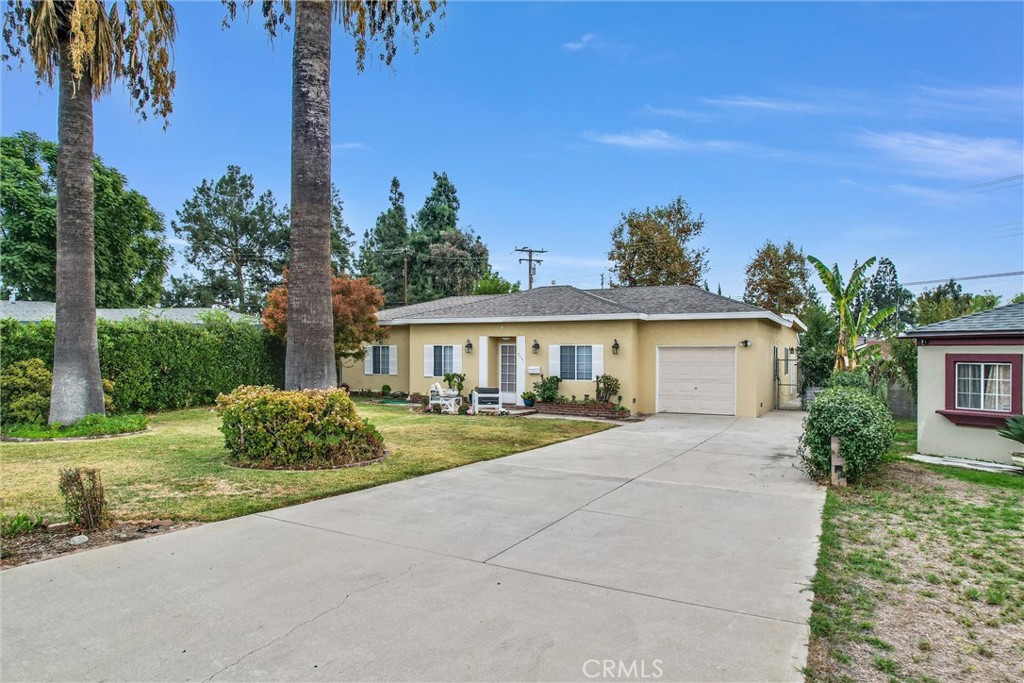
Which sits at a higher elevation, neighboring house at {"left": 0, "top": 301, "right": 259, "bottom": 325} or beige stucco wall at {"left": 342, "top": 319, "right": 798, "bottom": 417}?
neighboring house at {"left": 0, "top": 301, "right": 259, "bottom": 325}

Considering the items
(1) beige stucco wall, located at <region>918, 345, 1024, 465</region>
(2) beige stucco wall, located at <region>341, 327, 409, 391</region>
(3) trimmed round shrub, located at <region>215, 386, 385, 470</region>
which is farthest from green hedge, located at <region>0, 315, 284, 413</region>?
(1) beige stucco wall, located at <region>918, 345, 1024, 465</region>

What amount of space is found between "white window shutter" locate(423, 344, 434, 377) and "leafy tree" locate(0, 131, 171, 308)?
15407mm

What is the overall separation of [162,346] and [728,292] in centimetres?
3601

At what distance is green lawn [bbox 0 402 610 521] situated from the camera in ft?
20.2

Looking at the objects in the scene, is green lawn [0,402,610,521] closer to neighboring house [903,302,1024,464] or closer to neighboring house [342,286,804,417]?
neighboring house [342,286,804,417]

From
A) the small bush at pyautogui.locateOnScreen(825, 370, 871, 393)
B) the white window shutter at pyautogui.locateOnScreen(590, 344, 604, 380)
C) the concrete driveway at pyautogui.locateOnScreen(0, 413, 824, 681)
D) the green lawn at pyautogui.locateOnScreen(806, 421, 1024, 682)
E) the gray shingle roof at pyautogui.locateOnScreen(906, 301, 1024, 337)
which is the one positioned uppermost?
the gray shingle roof at pyautogui.locateOnScreen(906, 301, 1024, 337)

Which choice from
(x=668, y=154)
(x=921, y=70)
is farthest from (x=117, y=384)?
(x=921, y=70)

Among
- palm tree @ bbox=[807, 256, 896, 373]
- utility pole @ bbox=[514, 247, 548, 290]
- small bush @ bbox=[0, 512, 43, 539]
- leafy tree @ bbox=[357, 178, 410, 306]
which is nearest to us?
small bush @ bbox=[0, 512, 43, 539]

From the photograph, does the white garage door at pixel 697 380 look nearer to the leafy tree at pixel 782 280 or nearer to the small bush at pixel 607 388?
the small bush at pixel 607 388

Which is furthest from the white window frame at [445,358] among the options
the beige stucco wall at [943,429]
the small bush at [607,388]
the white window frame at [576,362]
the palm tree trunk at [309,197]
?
the beige stucco wall at [943,429]

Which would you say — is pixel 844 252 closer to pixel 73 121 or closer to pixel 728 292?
pixel 728 292

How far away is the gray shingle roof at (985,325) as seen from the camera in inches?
351

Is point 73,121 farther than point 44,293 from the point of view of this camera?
No

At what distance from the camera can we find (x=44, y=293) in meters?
25.8
